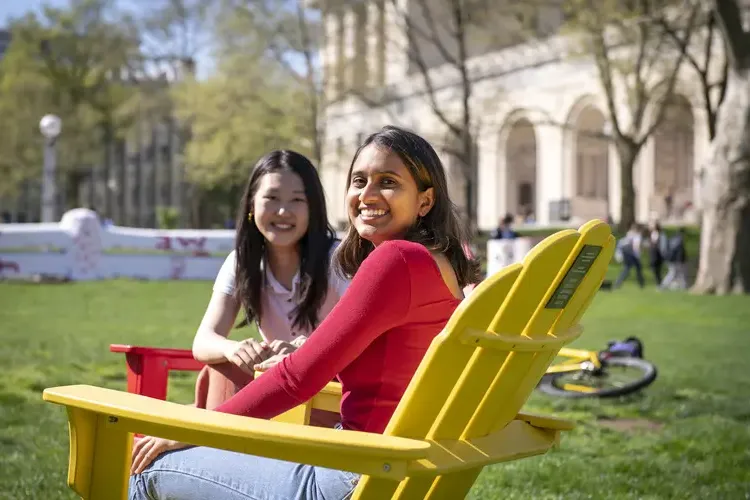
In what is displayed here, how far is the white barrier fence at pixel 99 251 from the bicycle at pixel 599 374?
16.9 m

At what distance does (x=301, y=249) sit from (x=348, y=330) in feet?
6.68

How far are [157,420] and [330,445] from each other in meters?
0.37

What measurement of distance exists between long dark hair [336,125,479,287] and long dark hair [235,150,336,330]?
140 cm

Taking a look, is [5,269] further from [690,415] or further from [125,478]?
[125,478]

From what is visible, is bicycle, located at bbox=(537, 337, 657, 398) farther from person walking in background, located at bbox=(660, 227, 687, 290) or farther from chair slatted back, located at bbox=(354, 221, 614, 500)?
person walking in background, located at bbox=(660, 227, 687, 290)

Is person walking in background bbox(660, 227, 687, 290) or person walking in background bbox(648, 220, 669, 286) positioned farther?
person walking in background bbox(648, 220, 669, 286)

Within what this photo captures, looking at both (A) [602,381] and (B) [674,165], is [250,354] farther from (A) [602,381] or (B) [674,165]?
(B) [674,165]

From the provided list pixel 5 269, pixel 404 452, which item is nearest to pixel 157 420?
pixel 404 452

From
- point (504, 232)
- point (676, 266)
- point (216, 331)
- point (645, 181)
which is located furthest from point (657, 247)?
point (216, 331)

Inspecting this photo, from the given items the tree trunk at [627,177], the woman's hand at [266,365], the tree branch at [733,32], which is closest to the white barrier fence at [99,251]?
the tree branch at [733,32]

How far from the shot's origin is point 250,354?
10.8ft

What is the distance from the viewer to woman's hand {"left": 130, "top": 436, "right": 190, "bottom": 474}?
98.0 inches

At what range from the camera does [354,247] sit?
3072 millimetres

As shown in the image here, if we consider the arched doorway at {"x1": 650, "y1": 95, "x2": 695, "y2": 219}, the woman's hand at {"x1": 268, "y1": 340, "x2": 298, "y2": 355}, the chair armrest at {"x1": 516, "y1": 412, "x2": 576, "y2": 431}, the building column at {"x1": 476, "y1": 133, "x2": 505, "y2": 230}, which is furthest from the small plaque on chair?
the building column at {"x1": 476, "y1": 133, "x2": 505, "y2": 230}
